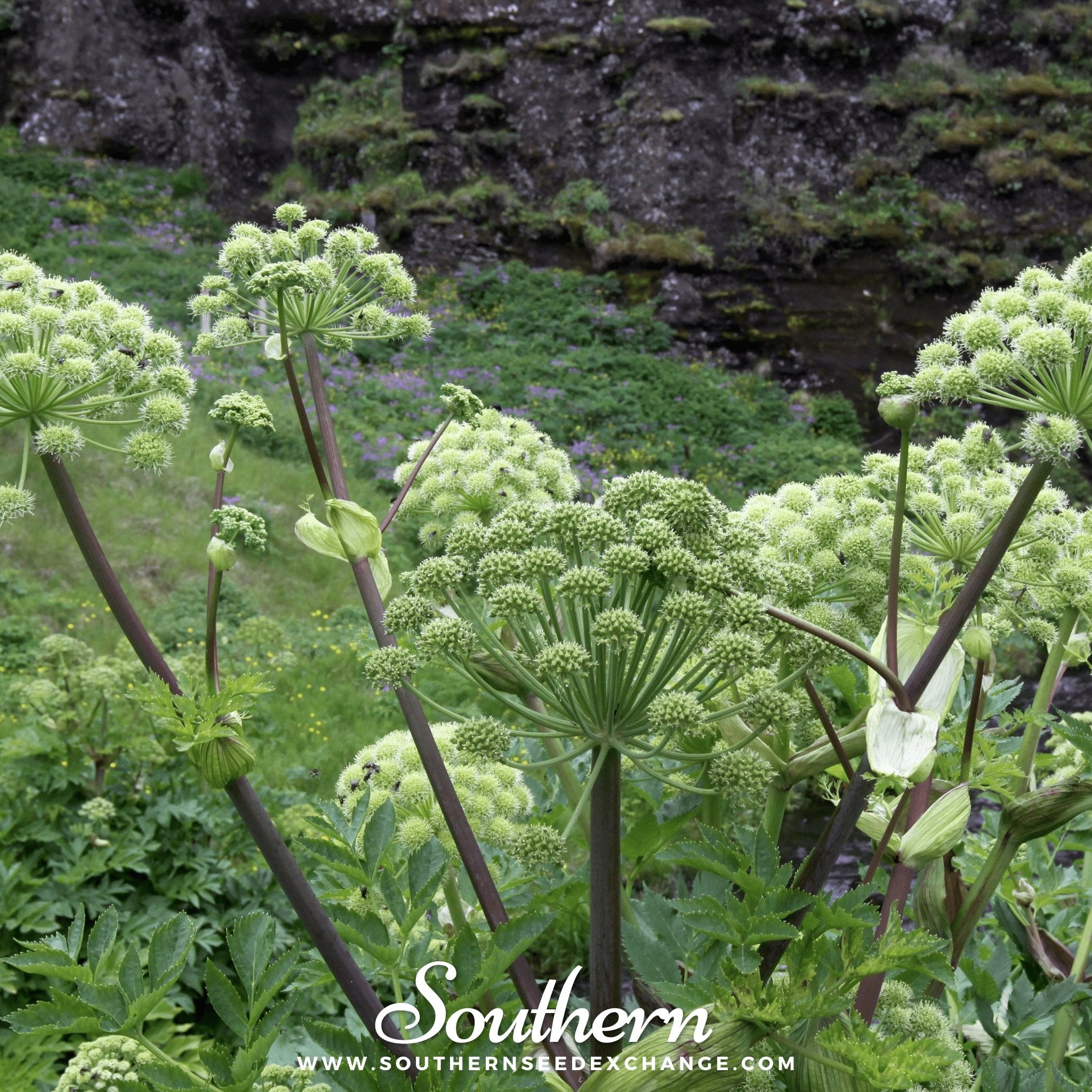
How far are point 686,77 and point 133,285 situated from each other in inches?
393

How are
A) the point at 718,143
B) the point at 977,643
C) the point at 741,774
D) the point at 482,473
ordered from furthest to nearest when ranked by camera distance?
the point at 718,143 < the point at 482,473 < the point at 977,643 < the point at 741,774

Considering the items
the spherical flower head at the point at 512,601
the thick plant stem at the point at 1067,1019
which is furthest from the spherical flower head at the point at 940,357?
the thick plant stem at the point at 1067,1019

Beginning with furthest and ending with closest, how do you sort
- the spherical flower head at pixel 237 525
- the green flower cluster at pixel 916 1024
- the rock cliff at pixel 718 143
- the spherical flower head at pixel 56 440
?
the rock cliff at pixel 718 143, the spherical flower head at pixel 56 440, the spherical flower head at pixel 237 525, the green flower cluster at pixel 916 1024

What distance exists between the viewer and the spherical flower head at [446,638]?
991 millimetres

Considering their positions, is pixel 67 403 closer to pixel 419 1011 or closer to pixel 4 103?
pixel 419 1011

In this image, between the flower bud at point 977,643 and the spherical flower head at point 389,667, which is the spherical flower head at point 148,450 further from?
the flower bud at point 977,643

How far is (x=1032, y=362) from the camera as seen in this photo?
106 cm

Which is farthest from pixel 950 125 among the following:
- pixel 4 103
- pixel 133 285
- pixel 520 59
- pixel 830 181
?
pixel 4 103

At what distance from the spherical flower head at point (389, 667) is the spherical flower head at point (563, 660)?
165 millimetres

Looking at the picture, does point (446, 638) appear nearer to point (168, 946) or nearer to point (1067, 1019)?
point (168, 946)

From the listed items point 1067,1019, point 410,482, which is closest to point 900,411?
point 410,482

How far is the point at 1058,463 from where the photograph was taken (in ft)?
3.50

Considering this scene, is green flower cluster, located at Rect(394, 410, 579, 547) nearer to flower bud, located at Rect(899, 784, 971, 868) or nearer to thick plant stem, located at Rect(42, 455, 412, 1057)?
thick plant stem, located at Rect(42, 455, 412, 1057)

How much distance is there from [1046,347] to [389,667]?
2.55 feet
